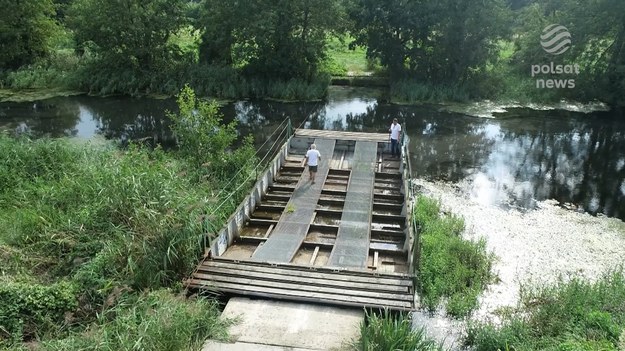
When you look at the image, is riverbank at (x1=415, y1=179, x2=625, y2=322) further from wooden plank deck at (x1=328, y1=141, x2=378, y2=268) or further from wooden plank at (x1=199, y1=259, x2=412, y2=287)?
wooden plank deck at (x1=328, y1=141, x2=378, y2=268)

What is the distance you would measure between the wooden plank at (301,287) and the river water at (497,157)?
130 centimetres

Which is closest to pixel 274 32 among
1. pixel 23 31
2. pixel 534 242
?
pixel 23 31

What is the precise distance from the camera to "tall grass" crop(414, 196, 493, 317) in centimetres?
1080

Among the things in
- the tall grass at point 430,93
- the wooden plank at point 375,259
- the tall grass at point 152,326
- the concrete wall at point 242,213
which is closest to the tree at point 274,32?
the tall grass at point 430,93

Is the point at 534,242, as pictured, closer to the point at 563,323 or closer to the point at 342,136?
the point at 563,323

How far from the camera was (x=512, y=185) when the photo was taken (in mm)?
18000

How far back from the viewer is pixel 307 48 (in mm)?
29922

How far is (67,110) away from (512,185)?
23.4m

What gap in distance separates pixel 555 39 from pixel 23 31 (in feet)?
111

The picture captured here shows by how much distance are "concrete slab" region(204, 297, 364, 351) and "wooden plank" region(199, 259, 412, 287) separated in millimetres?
763

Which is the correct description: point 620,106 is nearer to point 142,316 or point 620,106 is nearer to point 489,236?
point 489,236

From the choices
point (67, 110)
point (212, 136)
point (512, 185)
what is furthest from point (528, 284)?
point (67, 110)

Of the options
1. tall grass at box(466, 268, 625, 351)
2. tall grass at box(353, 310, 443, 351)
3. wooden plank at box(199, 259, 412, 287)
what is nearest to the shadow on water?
tall grass at box(466, 268, 625, 351)

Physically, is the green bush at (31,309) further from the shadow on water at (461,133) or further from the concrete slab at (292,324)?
the shadow on water at (461,133)
